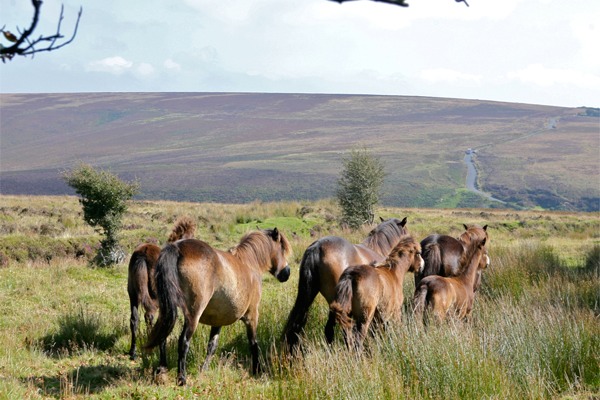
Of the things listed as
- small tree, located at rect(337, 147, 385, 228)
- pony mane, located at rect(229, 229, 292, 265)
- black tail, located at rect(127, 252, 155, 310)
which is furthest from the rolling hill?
black tail, located at rect(127, 252, 155, 310)

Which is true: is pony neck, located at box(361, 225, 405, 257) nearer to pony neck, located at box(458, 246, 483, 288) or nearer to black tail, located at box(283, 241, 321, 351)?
pony neck, located at box(458, 246, 483, 288)

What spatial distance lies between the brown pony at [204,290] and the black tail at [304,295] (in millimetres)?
598

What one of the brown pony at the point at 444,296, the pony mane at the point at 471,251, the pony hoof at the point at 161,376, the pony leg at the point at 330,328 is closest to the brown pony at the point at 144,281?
the pony hoof at the point at 161,376

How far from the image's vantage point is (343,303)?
7.31m

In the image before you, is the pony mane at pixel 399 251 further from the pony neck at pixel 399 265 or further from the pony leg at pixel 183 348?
the pony leg at pixel 183 348

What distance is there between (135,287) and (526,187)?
82251 millimetres

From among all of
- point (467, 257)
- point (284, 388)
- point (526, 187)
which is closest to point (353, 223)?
point (467, 257)

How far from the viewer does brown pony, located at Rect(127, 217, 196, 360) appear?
8.63 metres

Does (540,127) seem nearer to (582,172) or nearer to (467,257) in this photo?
(582,172)

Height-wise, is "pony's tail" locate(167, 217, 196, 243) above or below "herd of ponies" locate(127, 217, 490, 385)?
above

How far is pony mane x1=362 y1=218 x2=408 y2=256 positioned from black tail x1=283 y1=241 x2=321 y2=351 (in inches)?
82.0

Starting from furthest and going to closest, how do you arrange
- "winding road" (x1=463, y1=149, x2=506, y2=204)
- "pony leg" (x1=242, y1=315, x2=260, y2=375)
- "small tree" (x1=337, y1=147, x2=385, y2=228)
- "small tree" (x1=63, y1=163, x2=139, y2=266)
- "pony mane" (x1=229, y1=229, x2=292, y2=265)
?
"winding road" (x1=463, y1=149, x2=506, y2=204), "small tree" (x1=337, y1=147, x2=385, y2=228), "small tree" (x1=63, y1=163, x2=139, y2=266), "pony mane" (x1=229, y1=229, x2=292, y2=265), "pony leg" (x1=242, y1=315, x2=260, y2=375)

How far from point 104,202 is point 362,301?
434 inches

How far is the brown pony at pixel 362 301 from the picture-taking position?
732 centimetres
